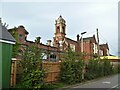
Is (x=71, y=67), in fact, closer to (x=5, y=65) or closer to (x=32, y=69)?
(x=32, y=69)

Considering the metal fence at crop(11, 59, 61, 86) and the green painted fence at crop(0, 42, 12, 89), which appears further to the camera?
the metal fence at crop(11, 59, 61, 86)

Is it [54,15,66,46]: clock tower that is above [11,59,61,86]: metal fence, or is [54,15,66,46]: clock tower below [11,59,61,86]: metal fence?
above

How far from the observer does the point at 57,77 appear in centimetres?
1930

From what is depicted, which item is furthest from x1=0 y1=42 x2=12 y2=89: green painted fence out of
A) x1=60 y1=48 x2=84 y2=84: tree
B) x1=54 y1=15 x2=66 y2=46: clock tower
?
x1=54 y1=15 x2=66 y2=46: clock tower

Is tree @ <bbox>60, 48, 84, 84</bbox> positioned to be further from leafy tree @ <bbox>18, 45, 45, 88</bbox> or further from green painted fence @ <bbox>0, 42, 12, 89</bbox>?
green painted fence @ <bbox>0, 42, 12, 89</bbox>

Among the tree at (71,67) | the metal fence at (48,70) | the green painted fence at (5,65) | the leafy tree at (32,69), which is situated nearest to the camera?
the leafy tree at (32,69)

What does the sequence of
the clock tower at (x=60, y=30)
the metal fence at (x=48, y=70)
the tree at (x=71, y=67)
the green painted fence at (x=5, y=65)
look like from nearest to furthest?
the green painted fence at (x=5, y=65)
the metal fence at (x=48, y=70)
the tree at (x=71, y=67)
the clock tower at (x=60, y=30)

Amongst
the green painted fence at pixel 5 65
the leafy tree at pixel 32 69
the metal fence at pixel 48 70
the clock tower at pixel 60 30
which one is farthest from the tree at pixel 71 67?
the clock tower at pixel 60 30

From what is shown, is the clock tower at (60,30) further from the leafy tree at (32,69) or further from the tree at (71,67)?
the leafy tree at (32,69)

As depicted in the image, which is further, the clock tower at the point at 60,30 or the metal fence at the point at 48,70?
the clock tower at the point at 60,30

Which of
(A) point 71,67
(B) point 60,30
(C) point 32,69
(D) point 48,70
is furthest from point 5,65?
(B) point 60,30

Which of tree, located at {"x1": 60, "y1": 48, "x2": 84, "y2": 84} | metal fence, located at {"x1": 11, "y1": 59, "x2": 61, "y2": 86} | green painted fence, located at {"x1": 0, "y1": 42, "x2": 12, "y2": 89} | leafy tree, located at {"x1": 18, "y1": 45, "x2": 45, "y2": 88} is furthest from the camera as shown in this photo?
tree, located at {"x1": 60, "y1": 48, "x2": 84, "y2": 84}

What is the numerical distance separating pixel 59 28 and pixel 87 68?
81.6 feet

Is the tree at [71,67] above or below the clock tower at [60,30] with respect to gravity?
below
